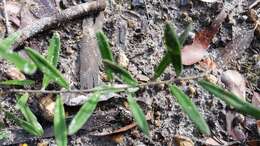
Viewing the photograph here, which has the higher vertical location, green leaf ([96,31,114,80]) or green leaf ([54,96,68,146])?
green leaf ([96,31,114,80])

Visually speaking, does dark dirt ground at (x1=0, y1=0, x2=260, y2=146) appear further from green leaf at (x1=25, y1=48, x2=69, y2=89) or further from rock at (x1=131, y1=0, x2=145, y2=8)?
green leaf at (x1=25, y1=48, x2=69, y2=89)

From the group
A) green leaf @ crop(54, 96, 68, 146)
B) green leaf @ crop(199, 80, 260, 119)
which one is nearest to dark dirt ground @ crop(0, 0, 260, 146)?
green leaf @ crop(54, 96, 68, 146)

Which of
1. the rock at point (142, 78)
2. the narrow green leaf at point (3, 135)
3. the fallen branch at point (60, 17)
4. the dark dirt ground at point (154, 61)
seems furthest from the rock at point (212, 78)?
the narrow green leaf at point (3, 135)

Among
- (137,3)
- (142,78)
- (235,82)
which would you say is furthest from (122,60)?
(235,82)

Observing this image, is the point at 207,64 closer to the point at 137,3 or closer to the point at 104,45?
the point at 137,3

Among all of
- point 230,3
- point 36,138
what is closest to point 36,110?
point 36,138

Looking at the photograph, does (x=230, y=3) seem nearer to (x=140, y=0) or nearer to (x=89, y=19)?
(x=140, y=0)
